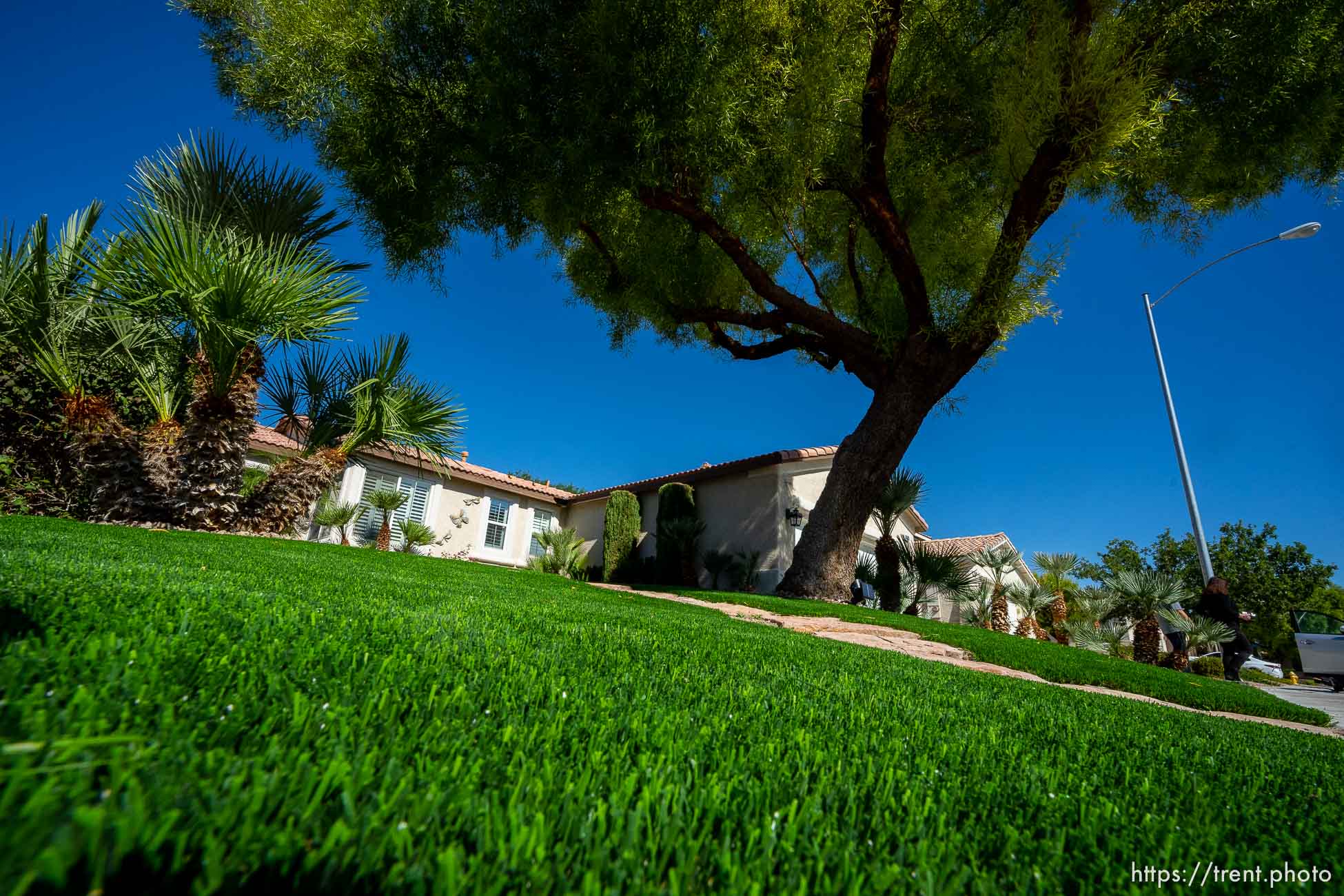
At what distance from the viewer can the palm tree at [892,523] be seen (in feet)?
44.9

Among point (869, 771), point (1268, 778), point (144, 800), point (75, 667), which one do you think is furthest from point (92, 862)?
point (1268, 778)

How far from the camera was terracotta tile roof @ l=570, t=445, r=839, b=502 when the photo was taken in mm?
15844

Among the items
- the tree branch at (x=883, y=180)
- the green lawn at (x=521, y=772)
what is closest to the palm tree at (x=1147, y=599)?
the tree branch at (x=883, y=180)

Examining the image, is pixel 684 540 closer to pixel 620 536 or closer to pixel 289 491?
pixel 620 536

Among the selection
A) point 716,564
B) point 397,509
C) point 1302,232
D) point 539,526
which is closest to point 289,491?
point 397,509

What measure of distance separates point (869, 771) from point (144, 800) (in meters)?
1.44

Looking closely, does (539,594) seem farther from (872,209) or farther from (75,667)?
(872,209)

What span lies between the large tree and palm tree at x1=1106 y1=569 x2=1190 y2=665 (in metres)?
6.89

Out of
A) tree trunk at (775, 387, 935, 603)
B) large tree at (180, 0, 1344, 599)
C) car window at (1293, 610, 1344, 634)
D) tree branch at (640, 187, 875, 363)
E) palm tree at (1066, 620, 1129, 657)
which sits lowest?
palm tree at (1066, 620, 1129, 657)

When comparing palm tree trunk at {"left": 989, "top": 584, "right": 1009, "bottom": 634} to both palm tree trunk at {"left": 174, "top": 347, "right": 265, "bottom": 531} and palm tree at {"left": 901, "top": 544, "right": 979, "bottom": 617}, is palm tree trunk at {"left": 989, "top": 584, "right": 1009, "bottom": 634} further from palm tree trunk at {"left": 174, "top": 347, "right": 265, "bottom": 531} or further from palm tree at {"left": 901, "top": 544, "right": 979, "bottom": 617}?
palm tree trunk at {"left": 174, "top": 347, "right": 265, "bottom": 531}

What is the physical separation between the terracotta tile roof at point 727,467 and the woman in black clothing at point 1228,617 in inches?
337

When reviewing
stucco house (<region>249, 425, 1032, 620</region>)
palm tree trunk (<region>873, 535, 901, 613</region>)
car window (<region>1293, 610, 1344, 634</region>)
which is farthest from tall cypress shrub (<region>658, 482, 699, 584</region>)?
car window (<region>1293, 610, 1344, 634</region>)

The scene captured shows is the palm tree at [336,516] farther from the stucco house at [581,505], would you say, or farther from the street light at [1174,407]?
the street light at [1174,407]

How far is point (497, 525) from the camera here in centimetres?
2019
